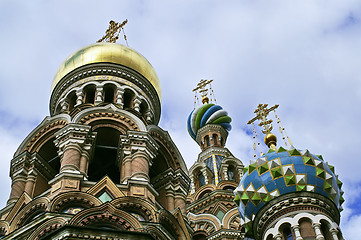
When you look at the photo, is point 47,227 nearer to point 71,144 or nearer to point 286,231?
point 71,144

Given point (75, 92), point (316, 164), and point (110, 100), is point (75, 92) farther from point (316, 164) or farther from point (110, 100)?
point (316, 164)

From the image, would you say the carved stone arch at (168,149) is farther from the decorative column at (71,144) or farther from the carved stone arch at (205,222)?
the carved stone arch at (205,222)

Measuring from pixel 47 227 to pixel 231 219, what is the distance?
26.4 ft

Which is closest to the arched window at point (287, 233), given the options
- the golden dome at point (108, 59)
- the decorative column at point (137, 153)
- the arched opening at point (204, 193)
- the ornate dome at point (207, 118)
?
the decorative column at point (137, 153)

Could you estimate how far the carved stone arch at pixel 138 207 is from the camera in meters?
11.6

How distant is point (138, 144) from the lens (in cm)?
1363

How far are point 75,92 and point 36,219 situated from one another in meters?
5.49

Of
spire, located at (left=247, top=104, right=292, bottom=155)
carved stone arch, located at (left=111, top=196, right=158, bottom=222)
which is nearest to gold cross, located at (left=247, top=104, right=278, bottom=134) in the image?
spire, located at (left=247, top=104, right=292, bottom=155)

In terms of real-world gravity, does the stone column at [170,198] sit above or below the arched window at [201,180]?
below

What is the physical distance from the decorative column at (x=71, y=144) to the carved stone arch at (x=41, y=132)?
654 millimetres

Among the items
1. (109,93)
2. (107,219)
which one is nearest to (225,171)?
(109,93)

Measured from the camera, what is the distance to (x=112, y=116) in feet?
47.2

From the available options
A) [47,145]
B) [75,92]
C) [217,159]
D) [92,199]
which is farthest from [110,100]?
[217,159]

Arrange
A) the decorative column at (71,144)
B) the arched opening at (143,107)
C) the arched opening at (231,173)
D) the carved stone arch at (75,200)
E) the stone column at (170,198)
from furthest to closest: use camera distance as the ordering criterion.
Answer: the arched opening at (231,173)
the arched opening at (143,107)
the stone column at (170,198)
the decorative column at (71,144)
the carved stone arch at (75,200)
